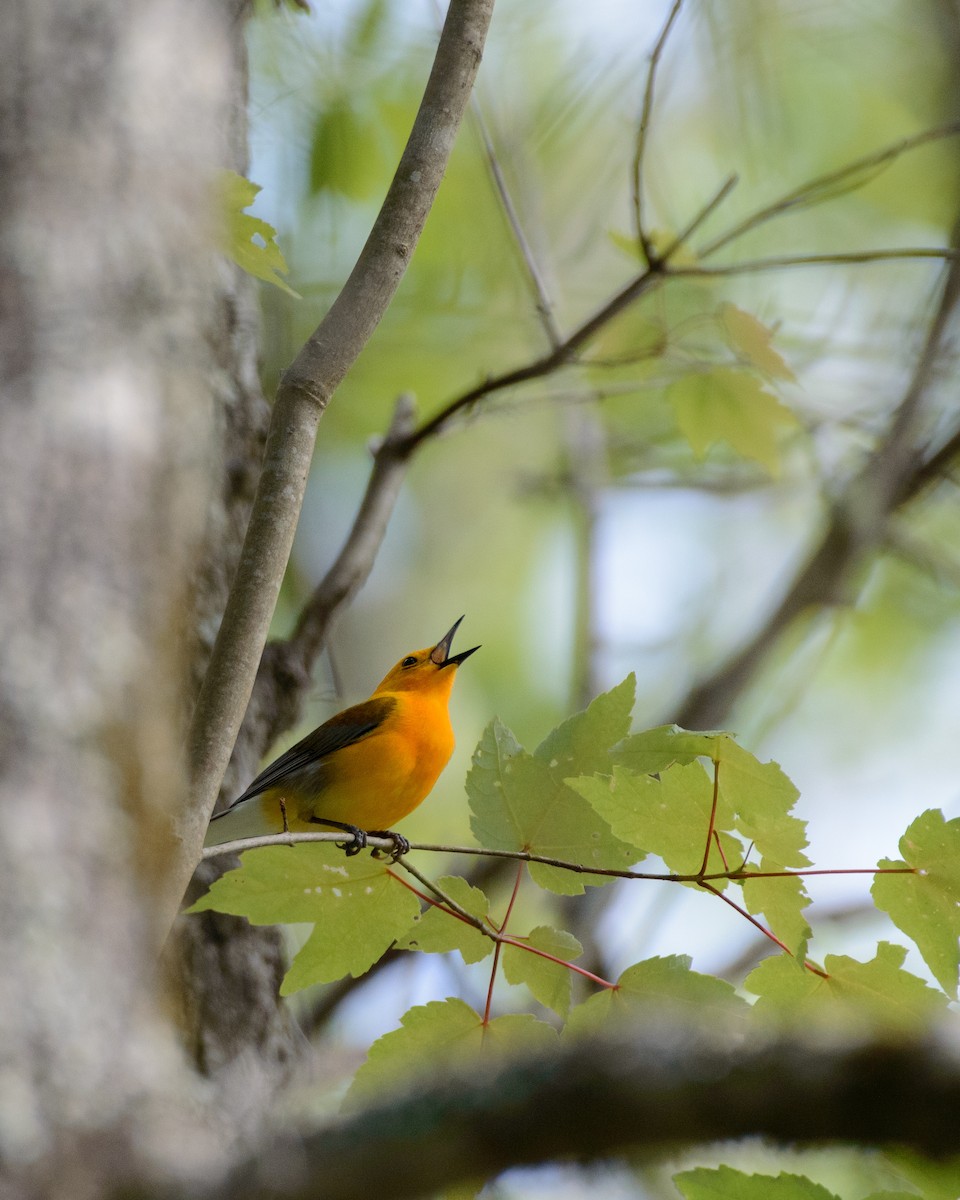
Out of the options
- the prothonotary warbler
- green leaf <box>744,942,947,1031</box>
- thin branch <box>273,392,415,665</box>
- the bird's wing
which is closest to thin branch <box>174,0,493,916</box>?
green leaf <box>744,942,947,1031</box>

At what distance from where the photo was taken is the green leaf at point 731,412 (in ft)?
9.73

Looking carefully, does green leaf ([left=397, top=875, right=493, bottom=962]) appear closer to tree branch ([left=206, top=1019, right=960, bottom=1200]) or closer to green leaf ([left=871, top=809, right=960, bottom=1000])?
green leaf ([left=871, top=809, right=960, bottom=1000])

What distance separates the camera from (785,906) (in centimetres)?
172

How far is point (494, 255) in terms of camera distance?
19.3 feet

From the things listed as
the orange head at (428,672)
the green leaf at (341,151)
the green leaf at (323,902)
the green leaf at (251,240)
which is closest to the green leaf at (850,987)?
the green leaf at (323,902)

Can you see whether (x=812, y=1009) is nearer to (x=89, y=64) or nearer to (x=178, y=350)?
(x=178, y=350)

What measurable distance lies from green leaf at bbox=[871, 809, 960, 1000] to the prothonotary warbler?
226cm

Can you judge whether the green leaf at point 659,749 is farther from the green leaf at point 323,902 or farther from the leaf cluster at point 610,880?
the green leaf at point 323,902

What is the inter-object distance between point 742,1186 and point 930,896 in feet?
1.82

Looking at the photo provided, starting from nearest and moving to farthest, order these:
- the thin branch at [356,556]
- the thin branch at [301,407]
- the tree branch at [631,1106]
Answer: the tree branch at [631,1106], the thin branch at [301,407], the thin branch at [356,556]

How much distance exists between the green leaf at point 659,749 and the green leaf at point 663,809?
62 mm

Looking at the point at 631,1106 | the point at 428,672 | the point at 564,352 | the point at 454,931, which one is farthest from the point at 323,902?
the point at 428,672

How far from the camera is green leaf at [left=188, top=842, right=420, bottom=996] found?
175cm

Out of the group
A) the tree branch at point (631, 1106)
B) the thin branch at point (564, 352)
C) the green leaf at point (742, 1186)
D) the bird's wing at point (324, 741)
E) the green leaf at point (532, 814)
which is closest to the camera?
the tree branch at point (631, 1106)
